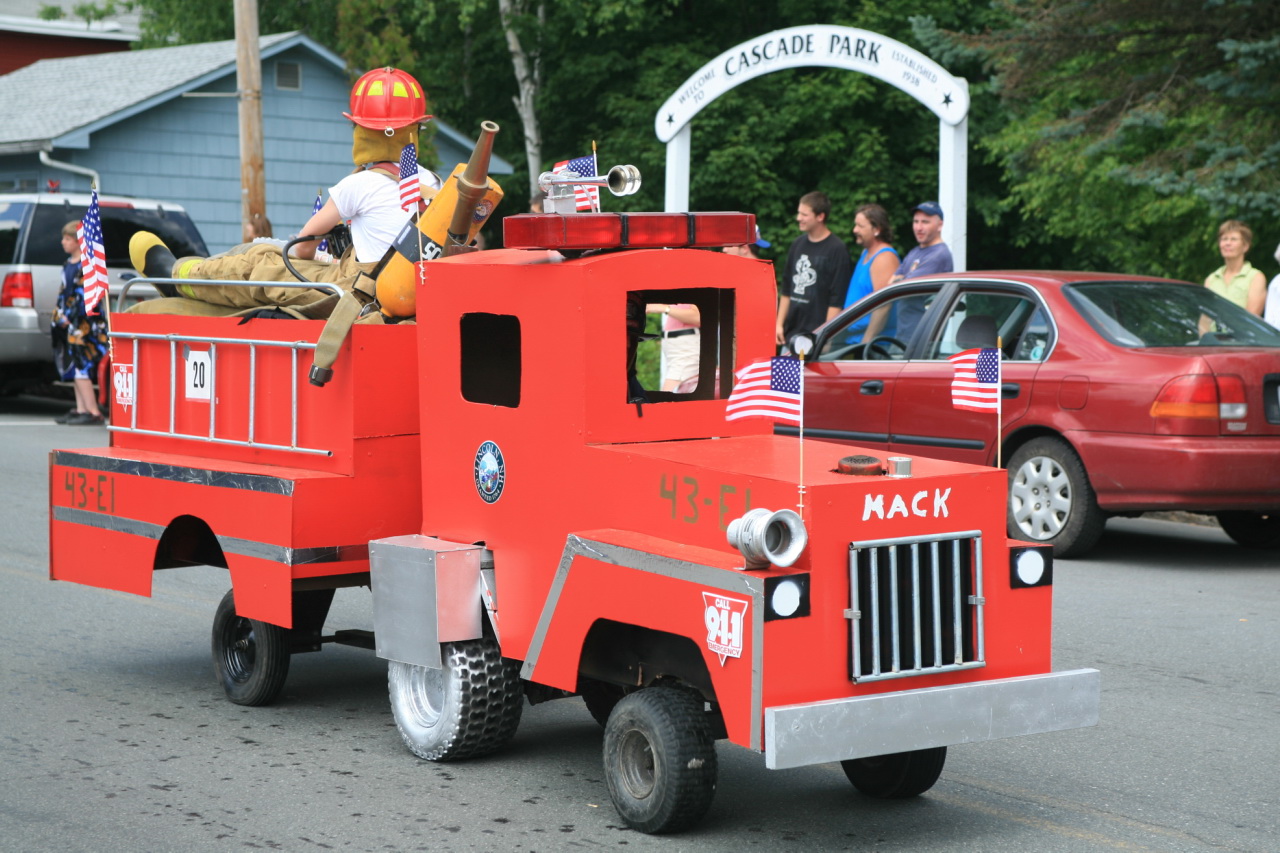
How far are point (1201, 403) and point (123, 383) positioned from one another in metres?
5.86

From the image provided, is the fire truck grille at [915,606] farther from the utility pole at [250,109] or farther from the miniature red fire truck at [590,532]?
the utility pole at [250,109]

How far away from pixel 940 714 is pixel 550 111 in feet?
105

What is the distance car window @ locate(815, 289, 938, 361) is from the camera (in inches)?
428

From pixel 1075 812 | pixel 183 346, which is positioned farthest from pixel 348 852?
pixel 183 346

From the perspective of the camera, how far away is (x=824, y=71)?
31.7 m

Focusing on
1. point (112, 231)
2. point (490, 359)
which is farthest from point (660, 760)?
point (112, 231)

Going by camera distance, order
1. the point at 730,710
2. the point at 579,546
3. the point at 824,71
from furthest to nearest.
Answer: the point at 824,71 → the point at 579,546 → the point at 730,710

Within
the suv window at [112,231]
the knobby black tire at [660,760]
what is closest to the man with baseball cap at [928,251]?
the knobby black tire at [660,760]

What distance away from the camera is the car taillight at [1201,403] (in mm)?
9219

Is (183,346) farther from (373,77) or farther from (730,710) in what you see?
(730,710)

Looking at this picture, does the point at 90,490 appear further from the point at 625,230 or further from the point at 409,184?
the point at 625,230

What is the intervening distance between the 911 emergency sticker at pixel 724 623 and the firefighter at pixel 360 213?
264cm

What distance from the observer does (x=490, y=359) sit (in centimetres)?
573

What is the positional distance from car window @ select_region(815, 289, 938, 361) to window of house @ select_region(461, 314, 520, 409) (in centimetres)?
547
